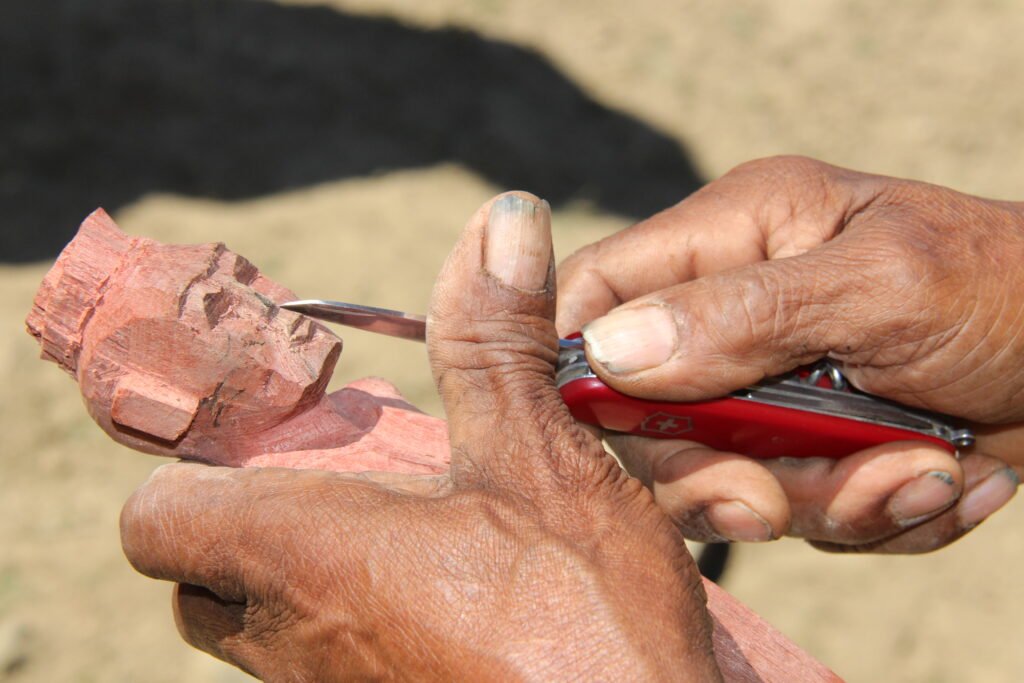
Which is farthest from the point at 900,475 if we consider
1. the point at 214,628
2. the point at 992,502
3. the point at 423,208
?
the point at 423,208

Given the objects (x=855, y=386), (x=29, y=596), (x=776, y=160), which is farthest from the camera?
(x=29, y=596)

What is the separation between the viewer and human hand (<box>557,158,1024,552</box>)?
198cm

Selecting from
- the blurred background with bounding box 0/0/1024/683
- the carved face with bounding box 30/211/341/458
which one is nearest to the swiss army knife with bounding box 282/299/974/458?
the carved face with bounding box 30/211/341/458

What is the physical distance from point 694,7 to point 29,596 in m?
5.57

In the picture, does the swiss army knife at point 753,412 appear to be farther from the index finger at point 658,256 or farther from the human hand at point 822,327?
the index finger at point 658,256

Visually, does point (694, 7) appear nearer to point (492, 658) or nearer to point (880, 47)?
point (880, 47)

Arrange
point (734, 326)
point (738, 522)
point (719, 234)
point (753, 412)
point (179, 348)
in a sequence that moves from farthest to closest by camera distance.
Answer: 1. point (719, 234)
2. point (738, 522)
3. point (753, 412)
4. point (734, 326)
5. point (179, 348)

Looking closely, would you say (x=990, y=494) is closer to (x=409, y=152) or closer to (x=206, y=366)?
(x=206, y=366)

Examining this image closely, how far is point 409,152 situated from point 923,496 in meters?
4.02

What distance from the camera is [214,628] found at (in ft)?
5.96

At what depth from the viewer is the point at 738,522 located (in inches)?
89.7

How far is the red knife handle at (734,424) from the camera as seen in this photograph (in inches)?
81.0

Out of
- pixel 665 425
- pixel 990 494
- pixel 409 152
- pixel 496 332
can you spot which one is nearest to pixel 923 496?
pixel 990 494

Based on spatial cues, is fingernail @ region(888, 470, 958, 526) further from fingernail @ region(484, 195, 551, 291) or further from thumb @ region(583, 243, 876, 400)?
fingernail @ region(484, 195, 551, 291)
